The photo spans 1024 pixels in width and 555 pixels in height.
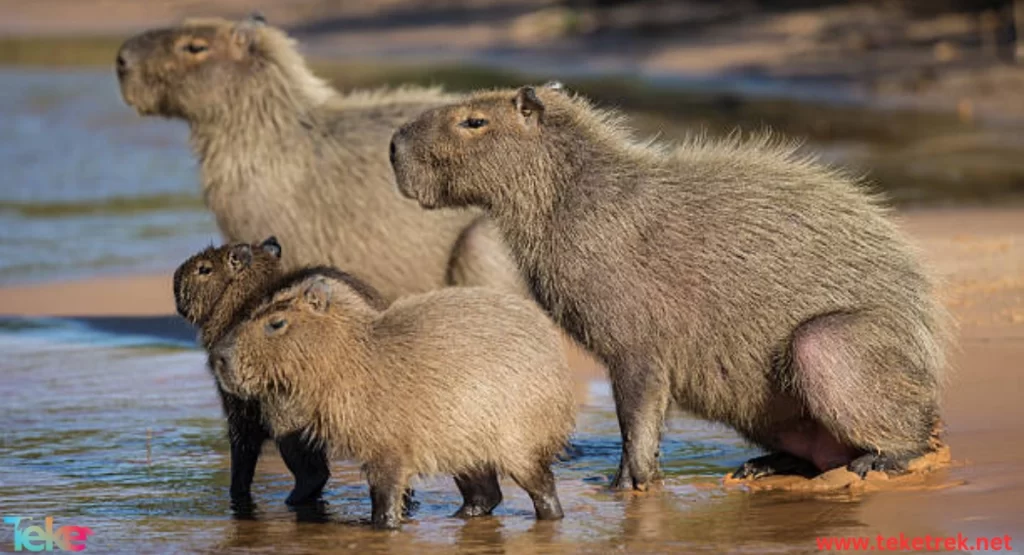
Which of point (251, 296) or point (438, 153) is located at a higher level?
point (438, 153)

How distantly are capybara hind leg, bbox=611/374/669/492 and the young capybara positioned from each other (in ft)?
3.18

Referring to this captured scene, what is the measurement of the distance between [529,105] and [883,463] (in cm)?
181

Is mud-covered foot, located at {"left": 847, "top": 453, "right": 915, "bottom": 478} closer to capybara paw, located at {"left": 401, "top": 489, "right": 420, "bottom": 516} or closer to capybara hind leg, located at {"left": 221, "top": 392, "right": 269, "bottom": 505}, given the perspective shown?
capybara paw, located at {"left": 401, "top": 489, "right": 420, "bottom": 516}

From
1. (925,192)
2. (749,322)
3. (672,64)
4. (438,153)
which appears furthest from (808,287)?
(672,64)

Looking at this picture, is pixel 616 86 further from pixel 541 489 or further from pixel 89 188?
pixel 541 489

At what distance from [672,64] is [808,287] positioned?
18299 mm

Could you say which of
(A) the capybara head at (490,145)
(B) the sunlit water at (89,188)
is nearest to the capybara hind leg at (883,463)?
(A) the capybara head at (490,145)

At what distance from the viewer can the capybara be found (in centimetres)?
927

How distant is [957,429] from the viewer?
7285 mm

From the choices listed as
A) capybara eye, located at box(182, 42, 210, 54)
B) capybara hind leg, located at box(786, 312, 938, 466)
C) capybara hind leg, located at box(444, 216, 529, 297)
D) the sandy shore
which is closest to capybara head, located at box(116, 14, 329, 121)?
capybara eye, located at box(182, 42, 210, 54)

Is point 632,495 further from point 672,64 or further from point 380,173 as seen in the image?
point 672,64

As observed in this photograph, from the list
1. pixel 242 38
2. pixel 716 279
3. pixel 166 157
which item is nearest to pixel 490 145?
pixel 716 279

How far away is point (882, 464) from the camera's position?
21.7ft

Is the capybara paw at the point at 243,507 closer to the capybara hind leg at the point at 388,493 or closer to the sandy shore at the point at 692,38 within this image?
the capybara hind leg at the point at 388,493
